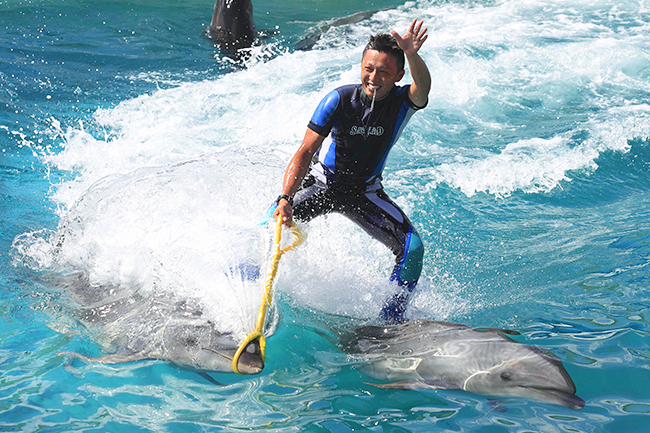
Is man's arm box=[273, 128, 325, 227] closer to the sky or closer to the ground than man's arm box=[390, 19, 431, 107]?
closer to the ground

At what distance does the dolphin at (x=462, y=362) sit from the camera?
3182mm

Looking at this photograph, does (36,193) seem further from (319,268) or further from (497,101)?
(497,101)

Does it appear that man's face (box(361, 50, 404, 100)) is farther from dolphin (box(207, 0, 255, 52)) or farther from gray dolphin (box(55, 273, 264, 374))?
dolphin (box(207, 0, 255, 52))

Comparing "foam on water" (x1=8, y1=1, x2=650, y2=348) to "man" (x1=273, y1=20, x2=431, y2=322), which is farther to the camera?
"foam on water" (x1=8, y1=1, x2=650, y2=348)

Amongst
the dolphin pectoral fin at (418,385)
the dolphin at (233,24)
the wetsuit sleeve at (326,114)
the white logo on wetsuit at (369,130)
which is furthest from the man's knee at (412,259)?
the dolphin at (233,24)

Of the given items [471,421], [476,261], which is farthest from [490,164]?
[471,421]

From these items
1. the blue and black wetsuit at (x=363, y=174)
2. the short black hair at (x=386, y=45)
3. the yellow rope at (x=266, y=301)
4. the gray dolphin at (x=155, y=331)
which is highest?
the short black hair at (x=386, y=45)

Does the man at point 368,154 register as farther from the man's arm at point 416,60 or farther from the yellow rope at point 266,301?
the yellow rope at point 266,301

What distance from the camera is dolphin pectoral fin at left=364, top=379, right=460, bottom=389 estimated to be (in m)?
3.36

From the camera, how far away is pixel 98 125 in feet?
26.2

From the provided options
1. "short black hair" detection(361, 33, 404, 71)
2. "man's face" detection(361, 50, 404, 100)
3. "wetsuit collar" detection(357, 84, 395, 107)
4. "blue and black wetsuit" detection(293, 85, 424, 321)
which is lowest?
"blue and black wetsuit" detection(293, 85, 424, 321)

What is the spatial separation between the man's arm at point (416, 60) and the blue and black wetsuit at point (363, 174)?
88 millimetres

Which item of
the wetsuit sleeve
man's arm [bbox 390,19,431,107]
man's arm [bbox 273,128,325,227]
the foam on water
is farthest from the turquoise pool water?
man's arm [bbox 390,19,431,107]

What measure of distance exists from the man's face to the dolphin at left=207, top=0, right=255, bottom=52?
8567 millimetres
